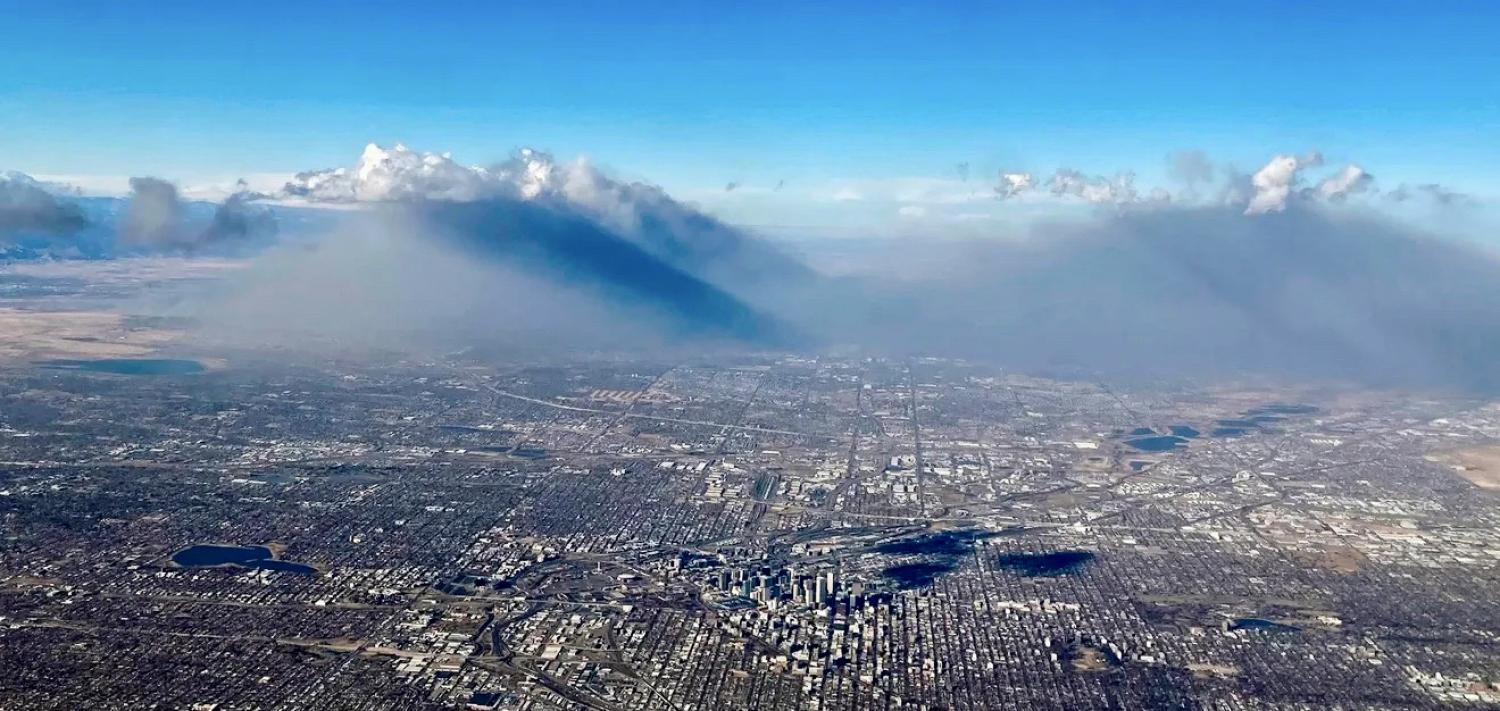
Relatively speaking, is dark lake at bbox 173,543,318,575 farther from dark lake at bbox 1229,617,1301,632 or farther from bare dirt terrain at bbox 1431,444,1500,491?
bare dirt terrain at bbox 1431,444,1500,491

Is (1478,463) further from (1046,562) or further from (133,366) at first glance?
(133,366)

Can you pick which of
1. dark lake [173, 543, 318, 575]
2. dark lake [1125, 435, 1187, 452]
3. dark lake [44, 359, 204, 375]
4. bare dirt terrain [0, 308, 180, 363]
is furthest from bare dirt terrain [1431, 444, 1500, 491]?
bare dirt terrain [0, 308, 180, 363]

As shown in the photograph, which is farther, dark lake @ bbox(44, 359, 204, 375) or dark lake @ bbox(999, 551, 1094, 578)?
dark lake @ bbox(44, 359, 204, 375)

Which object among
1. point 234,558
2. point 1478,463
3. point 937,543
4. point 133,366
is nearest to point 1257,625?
point 937,543

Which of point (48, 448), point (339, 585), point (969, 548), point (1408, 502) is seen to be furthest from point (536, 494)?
point (1408, 502)

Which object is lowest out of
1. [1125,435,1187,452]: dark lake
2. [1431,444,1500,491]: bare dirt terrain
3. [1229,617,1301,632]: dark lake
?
[1125,435,1187,452]: dark lake

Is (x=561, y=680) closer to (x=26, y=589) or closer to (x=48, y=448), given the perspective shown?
(x=26, y=589)

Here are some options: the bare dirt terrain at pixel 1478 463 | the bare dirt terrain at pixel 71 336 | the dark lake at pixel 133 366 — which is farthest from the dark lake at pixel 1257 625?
the bare dirt terrain at pixel 71 336
